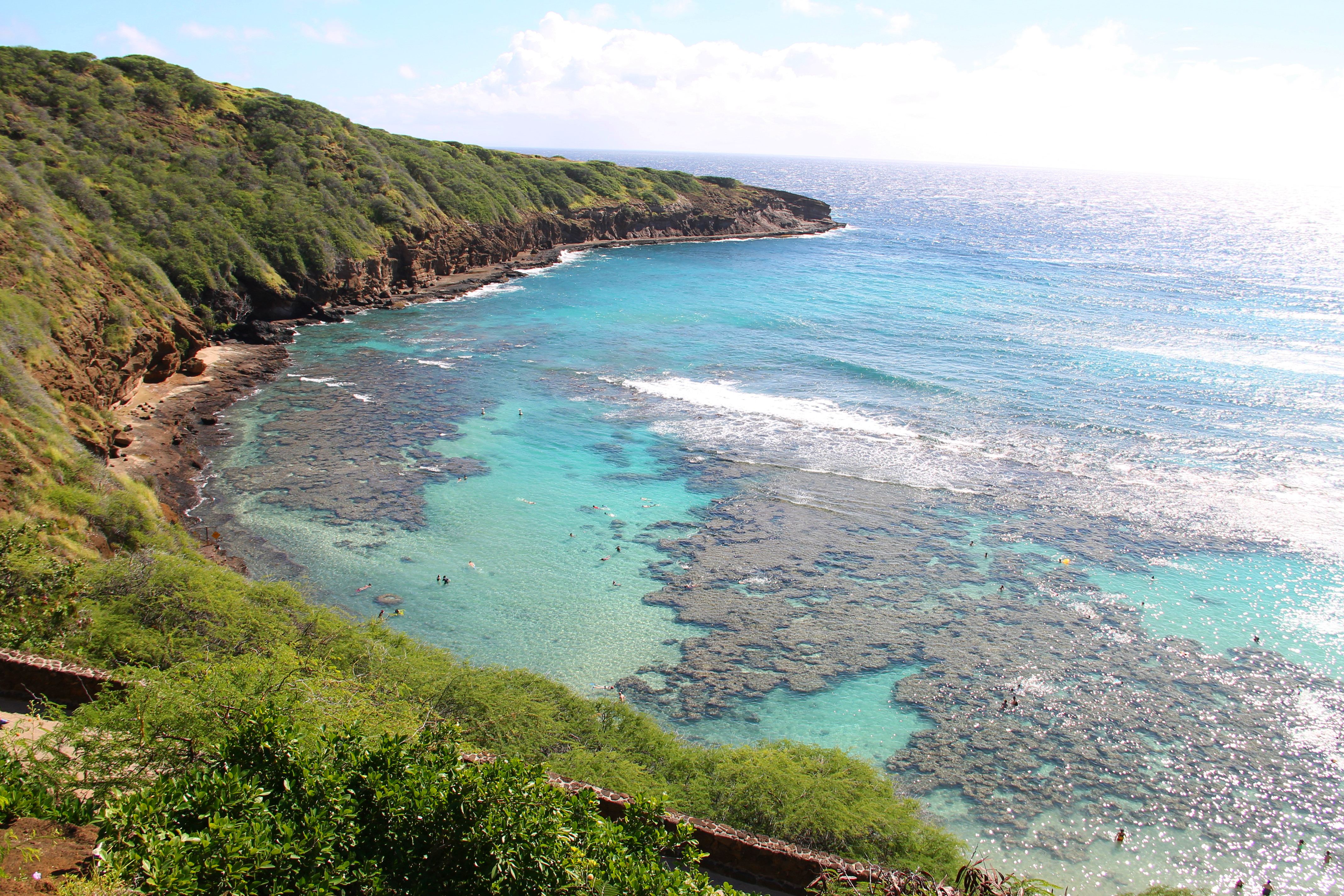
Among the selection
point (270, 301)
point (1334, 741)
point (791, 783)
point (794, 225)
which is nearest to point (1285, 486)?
point (1334, 741)

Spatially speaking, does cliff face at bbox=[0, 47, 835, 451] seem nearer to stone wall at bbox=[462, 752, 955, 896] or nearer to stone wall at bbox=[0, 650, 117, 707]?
stone wall at bbox=[0, 650, 117, 707]

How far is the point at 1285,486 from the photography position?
36.1m

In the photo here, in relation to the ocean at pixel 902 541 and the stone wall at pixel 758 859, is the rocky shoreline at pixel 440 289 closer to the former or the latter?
the ocean at pixel 902 541

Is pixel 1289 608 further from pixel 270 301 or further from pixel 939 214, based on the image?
pixel 939 214

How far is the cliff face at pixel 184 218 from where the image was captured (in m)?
32.0

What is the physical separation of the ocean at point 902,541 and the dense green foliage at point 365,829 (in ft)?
34.7

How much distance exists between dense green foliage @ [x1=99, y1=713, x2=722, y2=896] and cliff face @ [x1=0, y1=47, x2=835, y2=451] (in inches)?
833

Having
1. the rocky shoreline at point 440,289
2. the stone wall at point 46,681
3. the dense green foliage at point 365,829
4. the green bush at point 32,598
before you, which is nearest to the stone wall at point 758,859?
the dense green foliage at point 365,829

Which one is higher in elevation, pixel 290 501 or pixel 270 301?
pixel 270 301

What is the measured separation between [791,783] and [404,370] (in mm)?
39733

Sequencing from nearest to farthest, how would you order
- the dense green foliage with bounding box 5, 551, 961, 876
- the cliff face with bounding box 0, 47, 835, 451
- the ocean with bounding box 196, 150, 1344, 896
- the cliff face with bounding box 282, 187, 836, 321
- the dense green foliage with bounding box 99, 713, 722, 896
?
the dense green foliage with bounding box 99, 713, 722, 896 → the dense green foliage with bounding box 5, 551, 961, 876 → the ocean with bounding box 196, 150, 1344, 896 → the cliff face with bounding box 0, 47, 835, 451 → the cliff face with bounding box 282, 187, 836, 321

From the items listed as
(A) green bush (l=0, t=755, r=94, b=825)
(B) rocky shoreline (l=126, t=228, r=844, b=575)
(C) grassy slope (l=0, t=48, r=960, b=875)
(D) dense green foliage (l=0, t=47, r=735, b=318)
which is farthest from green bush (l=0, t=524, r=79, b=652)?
(D) dense green foliage (l=0, t=47, r=735, b=318)

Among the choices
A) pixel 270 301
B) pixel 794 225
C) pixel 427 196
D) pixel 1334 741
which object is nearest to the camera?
pixel 1334 741

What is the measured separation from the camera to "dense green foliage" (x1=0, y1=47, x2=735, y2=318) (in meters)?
47.1
